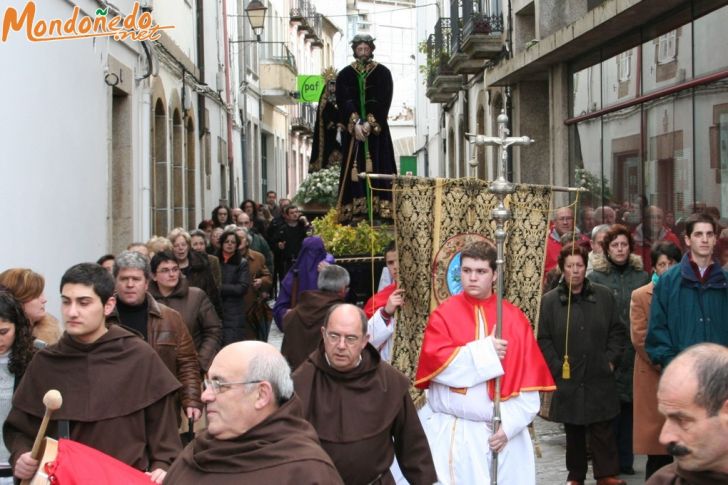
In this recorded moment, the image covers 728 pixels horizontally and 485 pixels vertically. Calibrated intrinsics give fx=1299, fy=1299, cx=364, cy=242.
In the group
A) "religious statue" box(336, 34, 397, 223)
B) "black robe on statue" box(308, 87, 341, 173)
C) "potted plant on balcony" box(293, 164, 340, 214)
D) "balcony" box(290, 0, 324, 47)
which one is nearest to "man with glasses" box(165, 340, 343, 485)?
"religious statue" box(336, 34, 397, 223)

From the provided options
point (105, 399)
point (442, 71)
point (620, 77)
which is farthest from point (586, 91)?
point (105, 399)

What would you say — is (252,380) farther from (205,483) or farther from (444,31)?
(444,31)

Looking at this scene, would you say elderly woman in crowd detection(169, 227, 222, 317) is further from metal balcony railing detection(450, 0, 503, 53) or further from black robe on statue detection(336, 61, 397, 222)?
metal balcony railing detection(450, 0, 503, 53)

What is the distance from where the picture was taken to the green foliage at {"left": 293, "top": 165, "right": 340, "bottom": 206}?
55.5 feet

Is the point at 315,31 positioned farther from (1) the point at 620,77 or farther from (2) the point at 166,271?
(2) the point at 166,271

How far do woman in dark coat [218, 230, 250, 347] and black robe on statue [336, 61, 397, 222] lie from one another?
105 centimetres

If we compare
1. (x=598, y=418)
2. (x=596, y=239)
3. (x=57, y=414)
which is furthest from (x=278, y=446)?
(x=596, y=239)

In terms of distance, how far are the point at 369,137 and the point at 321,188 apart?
501 centimetres

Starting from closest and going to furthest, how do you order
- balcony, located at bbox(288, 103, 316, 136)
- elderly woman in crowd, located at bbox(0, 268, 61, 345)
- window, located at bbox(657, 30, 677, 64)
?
elderly woman in crowd, located at bbox(0, 268, 61, 345), window, located at bbox(657, 30, 677, 64), balcony, located at bbox(288, 103, 316, 136)

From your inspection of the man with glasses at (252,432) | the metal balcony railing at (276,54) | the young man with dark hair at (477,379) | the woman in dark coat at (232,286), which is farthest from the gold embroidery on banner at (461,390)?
the metal balcony railing at (276,54)

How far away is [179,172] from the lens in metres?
20.5

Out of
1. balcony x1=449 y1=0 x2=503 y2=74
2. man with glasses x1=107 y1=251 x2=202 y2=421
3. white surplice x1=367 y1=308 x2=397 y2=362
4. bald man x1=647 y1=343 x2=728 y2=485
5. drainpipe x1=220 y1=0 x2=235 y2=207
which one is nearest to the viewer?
bald man x1=647 y1=343 x2=728 y2=485

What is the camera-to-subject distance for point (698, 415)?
315cm

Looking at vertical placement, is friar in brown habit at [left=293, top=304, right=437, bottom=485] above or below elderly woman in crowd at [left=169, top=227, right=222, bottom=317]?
below
